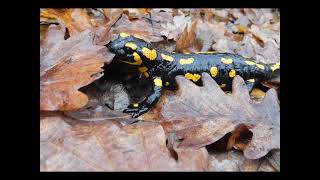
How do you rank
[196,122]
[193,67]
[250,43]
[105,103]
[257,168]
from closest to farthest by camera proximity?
[257,168] < [196,122] < [105,103] < [193,67] < [250,43]

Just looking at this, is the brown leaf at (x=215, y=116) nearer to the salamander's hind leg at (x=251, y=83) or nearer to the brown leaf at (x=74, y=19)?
the salamander's hind leg at (x=251, y=83)

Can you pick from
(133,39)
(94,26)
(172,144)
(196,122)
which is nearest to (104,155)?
(172,144)

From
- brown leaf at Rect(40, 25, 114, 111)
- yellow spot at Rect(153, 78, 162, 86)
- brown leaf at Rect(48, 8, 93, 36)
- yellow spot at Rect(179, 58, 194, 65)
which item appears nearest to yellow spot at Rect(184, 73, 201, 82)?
yellow spot at Rect(179, 58, 194, 65)

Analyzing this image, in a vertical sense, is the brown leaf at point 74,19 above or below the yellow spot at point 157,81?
above

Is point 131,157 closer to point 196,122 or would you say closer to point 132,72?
point 196,122

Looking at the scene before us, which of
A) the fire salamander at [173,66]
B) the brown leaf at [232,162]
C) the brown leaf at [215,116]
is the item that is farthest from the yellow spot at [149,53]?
the brown leaf at [232,162]
